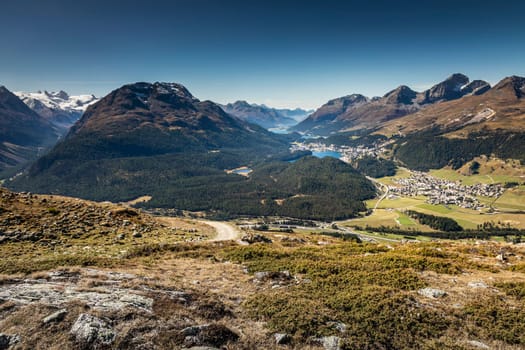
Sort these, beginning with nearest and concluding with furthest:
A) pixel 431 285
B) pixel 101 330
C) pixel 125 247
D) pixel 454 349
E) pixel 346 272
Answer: pixel 101 330
pixel 454 349
pixel 431 285
pixel 346 272
pixel 125 247

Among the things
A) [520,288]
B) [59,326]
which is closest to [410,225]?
[520,288]

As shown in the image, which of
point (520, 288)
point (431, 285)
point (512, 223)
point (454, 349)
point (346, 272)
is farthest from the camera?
point (512, 223)

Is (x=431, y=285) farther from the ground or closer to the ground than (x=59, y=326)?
closer to the ground

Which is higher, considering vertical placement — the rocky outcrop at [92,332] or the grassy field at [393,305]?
the rocky outcrop at [92,332]

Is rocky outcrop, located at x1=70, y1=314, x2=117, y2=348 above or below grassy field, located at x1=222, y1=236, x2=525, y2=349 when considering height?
above

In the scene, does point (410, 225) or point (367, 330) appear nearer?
point (367, 330)

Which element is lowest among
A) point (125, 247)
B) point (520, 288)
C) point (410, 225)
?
point (410, 225)

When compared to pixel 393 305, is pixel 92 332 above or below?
above

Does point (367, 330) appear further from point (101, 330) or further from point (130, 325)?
point (101, 330)

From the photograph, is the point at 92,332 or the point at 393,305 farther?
the point at 393,305

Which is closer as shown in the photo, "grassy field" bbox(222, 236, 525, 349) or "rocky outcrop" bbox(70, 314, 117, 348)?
"rocky outcrop" bbox(70, 314, 117, 348)

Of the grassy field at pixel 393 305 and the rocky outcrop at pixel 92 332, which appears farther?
the grassy field at pixel 393 305
